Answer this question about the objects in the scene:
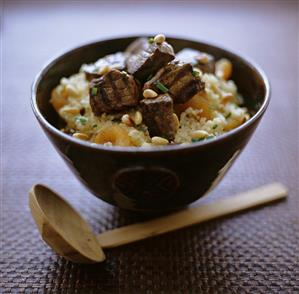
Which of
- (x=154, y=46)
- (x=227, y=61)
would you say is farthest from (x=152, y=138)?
(x=227, y=61)

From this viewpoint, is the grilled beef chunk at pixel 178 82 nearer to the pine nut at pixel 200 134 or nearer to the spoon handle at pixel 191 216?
the pine nut at pixel 200 134

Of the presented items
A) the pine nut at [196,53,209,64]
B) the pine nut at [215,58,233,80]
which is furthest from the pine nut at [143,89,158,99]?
the pine nut at [215,58,233,80]

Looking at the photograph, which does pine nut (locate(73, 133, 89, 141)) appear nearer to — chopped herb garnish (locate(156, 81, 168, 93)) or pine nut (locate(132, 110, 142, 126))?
pine nut (locate(132, 110, 142, 126))

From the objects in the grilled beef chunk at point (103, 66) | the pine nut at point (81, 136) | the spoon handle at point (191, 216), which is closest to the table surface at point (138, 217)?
the spoon handle at point (191, 216)

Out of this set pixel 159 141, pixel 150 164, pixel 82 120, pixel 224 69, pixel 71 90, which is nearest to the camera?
pixel 150 164

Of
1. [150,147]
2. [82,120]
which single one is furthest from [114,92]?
[150,147]

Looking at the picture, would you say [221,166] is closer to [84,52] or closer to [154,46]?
[154,46]

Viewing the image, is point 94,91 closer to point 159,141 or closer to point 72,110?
point 72,110
